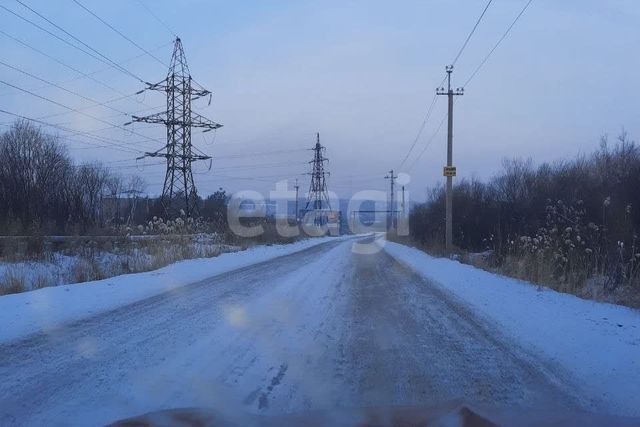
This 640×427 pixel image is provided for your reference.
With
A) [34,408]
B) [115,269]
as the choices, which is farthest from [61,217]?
[34,408]

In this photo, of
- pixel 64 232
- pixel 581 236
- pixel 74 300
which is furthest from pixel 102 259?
pixel 581 236

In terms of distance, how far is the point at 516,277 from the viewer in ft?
58.1

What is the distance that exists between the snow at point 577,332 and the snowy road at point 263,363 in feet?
1.08

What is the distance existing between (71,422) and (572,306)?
31.6 ft

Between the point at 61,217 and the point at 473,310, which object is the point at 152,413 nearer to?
the point at 473,310

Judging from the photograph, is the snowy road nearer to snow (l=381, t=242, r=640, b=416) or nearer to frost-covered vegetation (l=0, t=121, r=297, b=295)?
snow (l=381, t=242, r=640, b=416)

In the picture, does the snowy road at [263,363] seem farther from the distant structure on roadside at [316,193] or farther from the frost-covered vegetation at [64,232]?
the distant structure on roadside at [316,193]

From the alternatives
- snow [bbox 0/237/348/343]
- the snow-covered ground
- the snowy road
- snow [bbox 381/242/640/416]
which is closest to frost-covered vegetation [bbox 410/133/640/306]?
snow [bbox 381/242/640/416]

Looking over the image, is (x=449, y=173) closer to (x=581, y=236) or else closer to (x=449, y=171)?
(x=449, y=171)

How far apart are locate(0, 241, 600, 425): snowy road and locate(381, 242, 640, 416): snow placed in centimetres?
33

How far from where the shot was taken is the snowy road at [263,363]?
553 cm

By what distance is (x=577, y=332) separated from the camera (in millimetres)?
8953

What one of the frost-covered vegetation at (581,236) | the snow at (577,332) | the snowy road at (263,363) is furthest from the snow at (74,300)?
the frost-covered vegetation at (581,236)

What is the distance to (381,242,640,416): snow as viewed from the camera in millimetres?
6230
